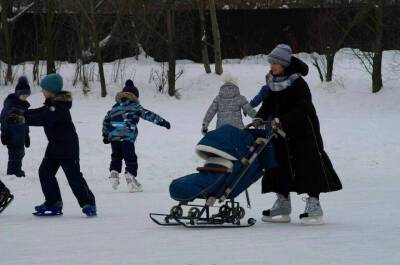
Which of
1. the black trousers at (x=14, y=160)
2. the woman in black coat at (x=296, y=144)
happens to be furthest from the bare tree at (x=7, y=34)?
the woman in black coat at (x=296, y=144)

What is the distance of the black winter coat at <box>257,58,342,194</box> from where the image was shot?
30.6ft

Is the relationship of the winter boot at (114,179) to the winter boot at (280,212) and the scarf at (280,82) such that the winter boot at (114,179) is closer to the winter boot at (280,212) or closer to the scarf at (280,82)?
the winter boot at (280,212)

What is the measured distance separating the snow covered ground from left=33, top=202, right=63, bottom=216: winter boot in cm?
19

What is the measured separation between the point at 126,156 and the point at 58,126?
11.8 ft

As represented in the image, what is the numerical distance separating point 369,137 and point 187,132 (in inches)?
172

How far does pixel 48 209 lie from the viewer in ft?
34.3

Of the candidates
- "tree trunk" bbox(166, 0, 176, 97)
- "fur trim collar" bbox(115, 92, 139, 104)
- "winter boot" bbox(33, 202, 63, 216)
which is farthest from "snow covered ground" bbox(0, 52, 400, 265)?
"tree trunk" bbox(166, 0, 176, 97)

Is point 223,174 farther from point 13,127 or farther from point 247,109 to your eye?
point 13,127

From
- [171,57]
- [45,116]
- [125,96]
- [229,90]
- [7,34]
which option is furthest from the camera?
[7,34]

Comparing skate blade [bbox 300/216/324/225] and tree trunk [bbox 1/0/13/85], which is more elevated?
skate blade [bbox 300/216/324/225]

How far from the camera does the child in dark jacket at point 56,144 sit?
33.3ft

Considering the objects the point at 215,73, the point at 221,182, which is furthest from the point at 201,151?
the point at 215,73

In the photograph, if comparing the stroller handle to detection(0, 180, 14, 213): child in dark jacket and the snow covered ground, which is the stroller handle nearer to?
the snow covered ground

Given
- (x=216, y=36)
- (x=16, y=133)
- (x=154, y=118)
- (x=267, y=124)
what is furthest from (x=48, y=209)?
(x=216, y=36)
